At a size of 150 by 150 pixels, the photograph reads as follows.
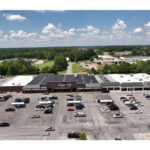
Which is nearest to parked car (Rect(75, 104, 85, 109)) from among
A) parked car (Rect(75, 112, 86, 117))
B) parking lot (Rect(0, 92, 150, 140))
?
parking lot (Rect(0, 92, 150, 140))

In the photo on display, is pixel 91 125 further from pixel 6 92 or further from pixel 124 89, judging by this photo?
pixel 6 92

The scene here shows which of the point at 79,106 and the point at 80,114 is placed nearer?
the point at 80,114

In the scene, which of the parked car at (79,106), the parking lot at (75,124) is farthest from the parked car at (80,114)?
the parked car at (79,106)

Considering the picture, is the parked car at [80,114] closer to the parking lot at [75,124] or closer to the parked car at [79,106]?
the parking lot at [75,124]

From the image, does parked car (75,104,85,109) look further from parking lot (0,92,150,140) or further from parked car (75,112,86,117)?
parked car (75,112,86,117)

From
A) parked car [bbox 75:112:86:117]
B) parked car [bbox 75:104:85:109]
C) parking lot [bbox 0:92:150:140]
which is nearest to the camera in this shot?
parking lot [bbox 0:92:150:140]

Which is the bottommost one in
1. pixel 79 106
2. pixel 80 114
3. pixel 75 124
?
pixel 75 124

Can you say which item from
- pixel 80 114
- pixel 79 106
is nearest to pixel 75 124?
pixel 80 114

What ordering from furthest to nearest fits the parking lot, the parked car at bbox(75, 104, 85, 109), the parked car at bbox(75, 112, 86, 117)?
the parked car at bbox(75, 104, 85, 109)
the parked car at bbox(75, 112, 86, 117)
the parking lot

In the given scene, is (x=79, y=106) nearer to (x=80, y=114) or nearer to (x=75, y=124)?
(x=80, y=114)
